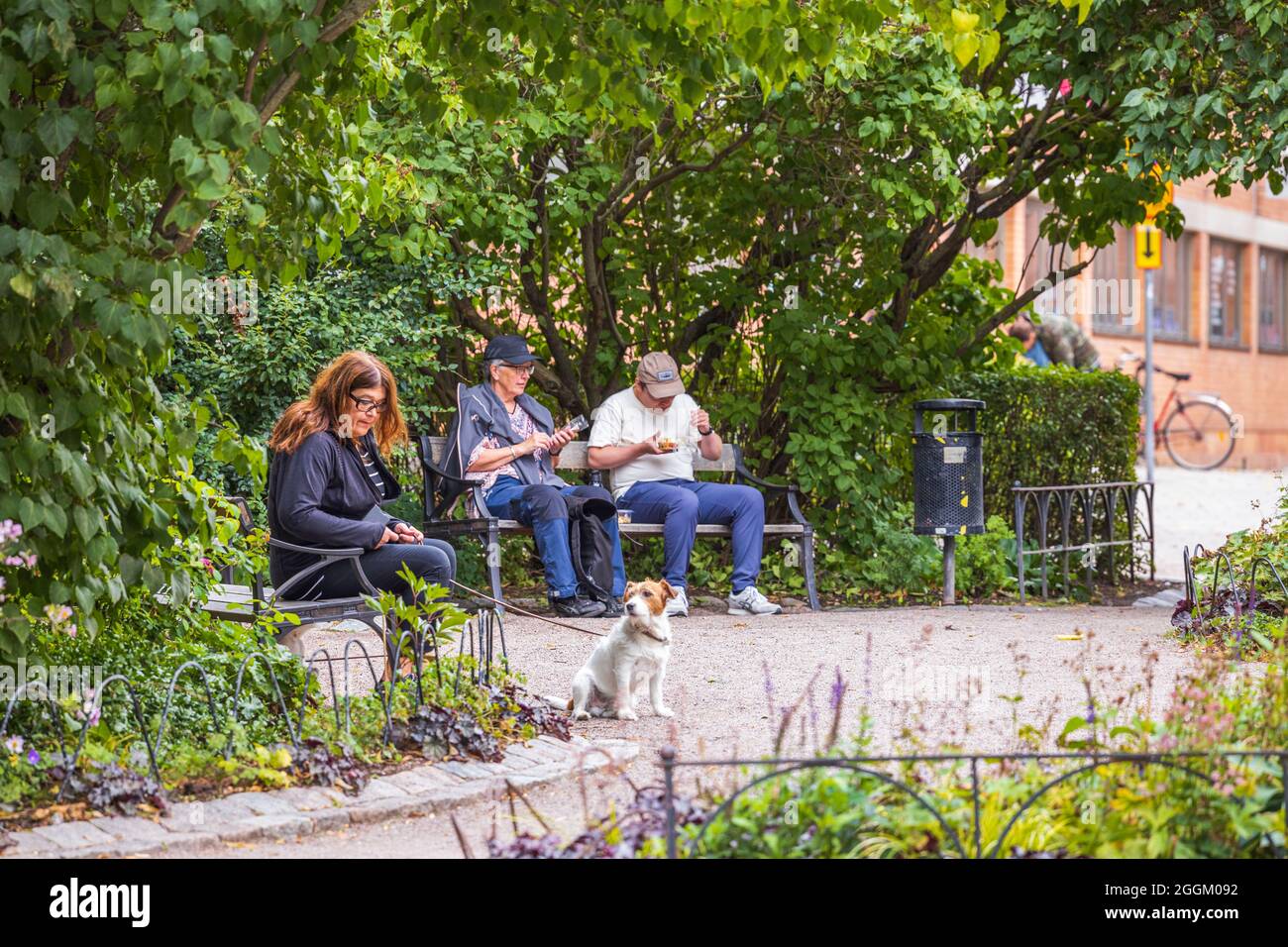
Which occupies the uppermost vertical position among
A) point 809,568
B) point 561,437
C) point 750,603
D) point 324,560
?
point 561,437

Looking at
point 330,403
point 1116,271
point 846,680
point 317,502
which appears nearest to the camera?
point 317,502

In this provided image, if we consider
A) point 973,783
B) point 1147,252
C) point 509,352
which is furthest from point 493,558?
point 1147,252

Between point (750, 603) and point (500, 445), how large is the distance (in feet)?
5.73

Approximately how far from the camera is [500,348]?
9703mm

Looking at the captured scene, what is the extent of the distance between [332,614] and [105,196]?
72.6 inches

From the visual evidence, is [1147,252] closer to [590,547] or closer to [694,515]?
[694,515]

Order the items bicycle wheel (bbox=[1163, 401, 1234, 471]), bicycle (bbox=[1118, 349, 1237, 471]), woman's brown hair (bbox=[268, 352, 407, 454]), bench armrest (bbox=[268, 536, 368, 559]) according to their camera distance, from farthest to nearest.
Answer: bicycle wheel (bbox=[1163, 401, 1234, 471]), bicycle (bbox=[1118, 349, 1237, 471]), woman's brown hair (bbox=[268, 352, 407, 454]), bench armrest (bbox=[268, 536, 368, 559])

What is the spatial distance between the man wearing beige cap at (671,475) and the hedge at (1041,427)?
8.10ft

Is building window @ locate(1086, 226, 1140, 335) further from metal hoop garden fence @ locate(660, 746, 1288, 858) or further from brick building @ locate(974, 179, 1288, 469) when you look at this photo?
metal hoop garden fence @ locate(660, 746, 1288, 858)

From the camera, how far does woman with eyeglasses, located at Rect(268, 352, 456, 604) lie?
6656 mm

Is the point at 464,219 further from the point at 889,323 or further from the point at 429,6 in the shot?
the point at 429,6

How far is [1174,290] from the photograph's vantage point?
3066cm

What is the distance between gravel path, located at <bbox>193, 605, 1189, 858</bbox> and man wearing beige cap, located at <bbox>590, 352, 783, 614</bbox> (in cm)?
45

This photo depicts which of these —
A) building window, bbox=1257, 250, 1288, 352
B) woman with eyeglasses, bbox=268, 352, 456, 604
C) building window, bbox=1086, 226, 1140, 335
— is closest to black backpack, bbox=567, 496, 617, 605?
woman with eyeglasses, bbox=268, 352, 456, 604
